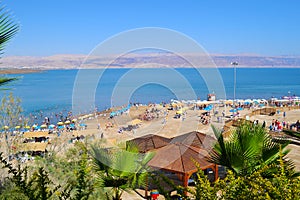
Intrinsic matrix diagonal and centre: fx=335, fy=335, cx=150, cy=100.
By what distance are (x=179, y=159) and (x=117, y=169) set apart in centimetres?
543

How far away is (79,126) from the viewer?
112 feet

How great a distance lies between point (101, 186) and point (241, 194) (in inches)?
141

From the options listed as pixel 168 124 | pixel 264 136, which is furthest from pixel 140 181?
pixel 168 124

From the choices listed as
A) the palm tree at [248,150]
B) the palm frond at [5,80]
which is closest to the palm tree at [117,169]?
the palm tree at [248,150]

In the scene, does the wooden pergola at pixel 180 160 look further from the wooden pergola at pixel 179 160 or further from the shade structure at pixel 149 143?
the shade structure at pixel 149 143

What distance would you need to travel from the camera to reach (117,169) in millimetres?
6301

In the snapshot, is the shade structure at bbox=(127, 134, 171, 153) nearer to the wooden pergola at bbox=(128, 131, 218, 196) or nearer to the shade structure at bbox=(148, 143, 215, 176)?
the wooden pergola at bbox=(128, 131, 218, 196)

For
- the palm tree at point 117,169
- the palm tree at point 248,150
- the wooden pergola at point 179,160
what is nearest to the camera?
the palm tree at point 248,150

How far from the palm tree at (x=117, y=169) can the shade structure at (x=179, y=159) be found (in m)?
4.60

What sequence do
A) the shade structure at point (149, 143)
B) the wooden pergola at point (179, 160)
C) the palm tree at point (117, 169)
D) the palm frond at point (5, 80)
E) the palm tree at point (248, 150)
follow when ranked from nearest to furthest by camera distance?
the palm frond at point (5, 80), the palm tree at point (248, 150), the palm tree at point (117, 169), the wooden pergola at point (179, 160), the shade structure at point (149, 143)

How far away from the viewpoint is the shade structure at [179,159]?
11.1 metres

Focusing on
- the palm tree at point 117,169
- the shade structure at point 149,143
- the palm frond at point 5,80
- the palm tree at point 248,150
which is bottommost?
the shade structure at point 149,143

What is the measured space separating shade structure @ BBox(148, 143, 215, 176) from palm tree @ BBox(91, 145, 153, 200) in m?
4.60

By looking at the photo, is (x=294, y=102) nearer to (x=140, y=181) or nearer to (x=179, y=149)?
(x=179, y=149)
